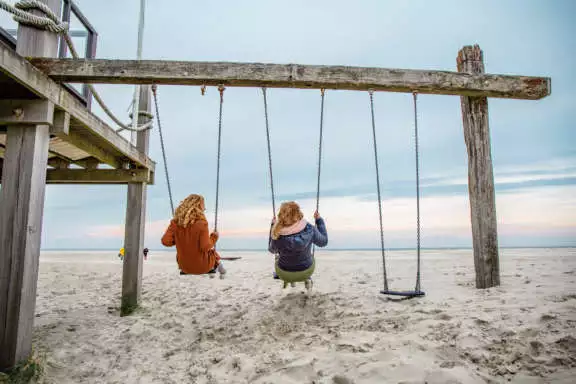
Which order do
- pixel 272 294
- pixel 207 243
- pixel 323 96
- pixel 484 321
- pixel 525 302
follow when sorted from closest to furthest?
pixel 484 321 < pixel 525 302 < pixel 323 96 < pixel 207 243 < pixel 272 294

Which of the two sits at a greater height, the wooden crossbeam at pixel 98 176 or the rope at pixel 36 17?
the rope at pixel 36 17

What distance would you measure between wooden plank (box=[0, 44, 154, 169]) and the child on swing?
120cm

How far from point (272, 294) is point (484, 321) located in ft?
10.9

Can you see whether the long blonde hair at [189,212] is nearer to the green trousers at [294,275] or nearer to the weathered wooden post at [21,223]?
the green trousers at [294,275]

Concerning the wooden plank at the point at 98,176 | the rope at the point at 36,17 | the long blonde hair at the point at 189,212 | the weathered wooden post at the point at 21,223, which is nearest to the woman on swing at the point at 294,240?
the long blonde hair at the point at 189,212

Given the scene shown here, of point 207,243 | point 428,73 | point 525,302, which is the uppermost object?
point 428,73

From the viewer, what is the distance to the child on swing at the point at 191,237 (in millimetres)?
4250

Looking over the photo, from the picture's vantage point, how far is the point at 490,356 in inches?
108

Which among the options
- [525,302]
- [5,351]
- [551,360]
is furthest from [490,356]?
[5,351]

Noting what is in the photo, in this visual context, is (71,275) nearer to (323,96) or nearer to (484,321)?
(323,96)

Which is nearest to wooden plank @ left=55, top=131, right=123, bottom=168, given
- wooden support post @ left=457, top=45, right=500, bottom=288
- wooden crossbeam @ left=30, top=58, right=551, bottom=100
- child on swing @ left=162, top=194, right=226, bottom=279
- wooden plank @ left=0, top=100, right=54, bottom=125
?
wooden plank @ left=0, top=100, right=54, bottom=125

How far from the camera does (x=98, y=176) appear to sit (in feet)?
17.6

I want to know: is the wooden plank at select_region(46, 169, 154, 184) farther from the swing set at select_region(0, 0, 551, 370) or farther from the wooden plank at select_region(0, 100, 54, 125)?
the wooden plank at select_region(0, 100, 54, 125)

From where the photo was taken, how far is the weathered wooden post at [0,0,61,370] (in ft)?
9.44
